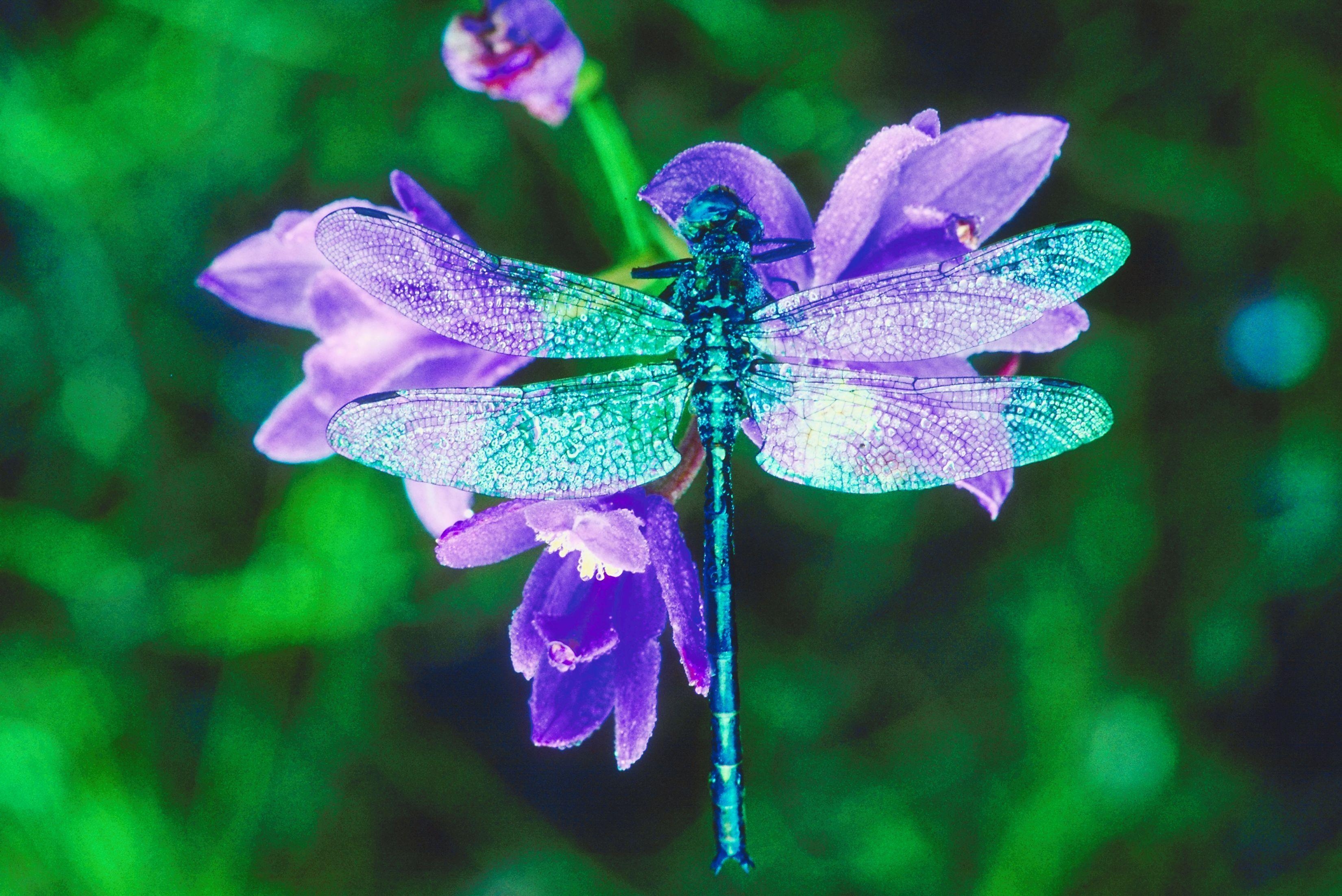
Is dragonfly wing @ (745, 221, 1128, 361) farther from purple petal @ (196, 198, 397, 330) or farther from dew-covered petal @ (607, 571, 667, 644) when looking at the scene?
purple petal @ (196, 198, 397, 330)

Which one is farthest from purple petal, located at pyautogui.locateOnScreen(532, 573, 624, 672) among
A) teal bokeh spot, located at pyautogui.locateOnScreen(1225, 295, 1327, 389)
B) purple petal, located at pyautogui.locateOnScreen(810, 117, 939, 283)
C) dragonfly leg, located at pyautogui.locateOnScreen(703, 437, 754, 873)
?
teal bokeh spot, located at pyautogui.locateOnScreen(1225, 295, 1327, 389)

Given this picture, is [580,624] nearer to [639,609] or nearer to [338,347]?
[639,609]

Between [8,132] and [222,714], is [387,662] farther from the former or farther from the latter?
[8,132]

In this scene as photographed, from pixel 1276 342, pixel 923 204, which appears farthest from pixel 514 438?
pixel 1276 342

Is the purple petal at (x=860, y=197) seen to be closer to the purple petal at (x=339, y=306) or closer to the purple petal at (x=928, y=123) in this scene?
the purple petal at (x=928, y=123)

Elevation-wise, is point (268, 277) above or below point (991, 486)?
above

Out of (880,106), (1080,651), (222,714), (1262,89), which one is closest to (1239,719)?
(1080,651)

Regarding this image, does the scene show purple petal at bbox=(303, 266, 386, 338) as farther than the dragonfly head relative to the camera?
Yes

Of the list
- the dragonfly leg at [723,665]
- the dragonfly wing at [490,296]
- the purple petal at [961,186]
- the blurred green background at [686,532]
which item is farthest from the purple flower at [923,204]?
the blurred green background at [686,532]
